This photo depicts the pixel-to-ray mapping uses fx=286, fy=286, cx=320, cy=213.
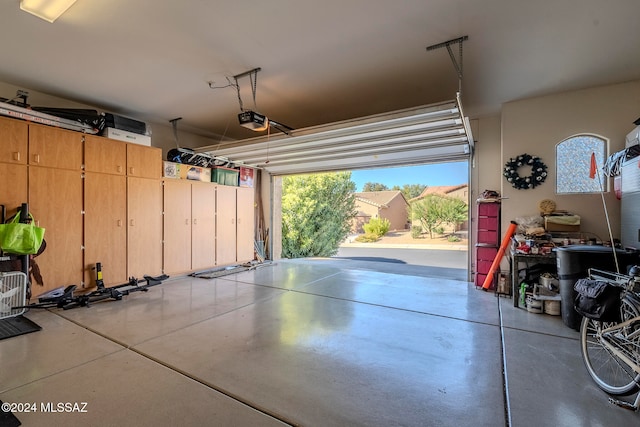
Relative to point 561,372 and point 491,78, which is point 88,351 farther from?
point 491,78

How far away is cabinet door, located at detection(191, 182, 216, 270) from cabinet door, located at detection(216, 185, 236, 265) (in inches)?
4.7

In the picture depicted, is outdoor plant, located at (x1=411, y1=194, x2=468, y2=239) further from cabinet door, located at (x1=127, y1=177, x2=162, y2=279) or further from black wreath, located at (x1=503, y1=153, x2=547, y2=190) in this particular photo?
cabinet door, located at (x1=127, y1=177, x2=162, y2=279)

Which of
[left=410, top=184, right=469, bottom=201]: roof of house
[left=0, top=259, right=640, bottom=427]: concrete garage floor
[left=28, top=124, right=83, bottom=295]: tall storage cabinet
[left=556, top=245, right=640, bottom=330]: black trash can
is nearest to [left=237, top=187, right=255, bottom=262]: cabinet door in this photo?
[left=0, top=259, right=640, bottom=427]: concrete garage floor

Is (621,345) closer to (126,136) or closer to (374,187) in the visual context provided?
(126,136)

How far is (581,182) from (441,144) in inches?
86.1

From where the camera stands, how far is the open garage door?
Result: 4.00 metres

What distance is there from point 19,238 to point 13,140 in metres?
1.48

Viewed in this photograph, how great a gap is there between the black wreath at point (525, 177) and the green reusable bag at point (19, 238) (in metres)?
7.12

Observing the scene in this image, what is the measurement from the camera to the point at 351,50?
133 inches

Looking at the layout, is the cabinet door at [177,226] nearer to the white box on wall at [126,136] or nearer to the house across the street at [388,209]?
the white box on wall at [126,136]

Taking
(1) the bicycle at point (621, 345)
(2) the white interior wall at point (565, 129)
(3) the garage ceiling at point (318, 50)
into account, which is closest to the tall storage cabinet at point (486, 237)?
(2) the white interior wall at point (565, 129)

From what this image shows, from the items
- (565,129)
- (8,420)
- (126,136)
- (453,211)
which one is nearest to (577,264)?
(565,129)

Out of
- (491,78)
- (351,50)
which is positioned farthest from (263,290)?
(491,78)

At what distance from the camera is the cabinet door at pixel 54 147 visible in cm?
416
